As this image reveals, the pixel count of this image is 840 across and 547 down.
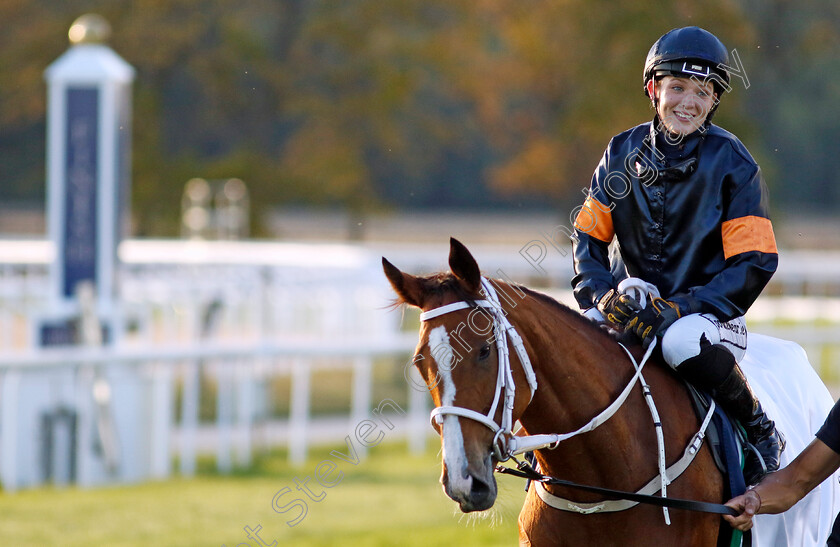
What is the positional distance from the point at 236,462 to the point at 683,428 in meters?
6.24

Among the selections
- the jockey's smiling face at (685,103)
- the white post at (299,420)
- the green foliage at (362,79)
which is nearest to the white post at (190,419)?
the white post at (299,420)

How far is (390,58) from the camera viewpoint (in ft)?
69.1

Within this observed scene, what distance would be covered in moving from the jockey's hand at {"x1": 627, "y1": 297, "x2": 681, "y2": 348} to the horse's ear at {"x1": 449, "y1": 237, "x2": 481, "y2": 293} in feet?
2.22

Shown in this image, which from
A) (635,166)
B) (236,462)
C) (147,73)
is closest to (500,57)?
(147,73)

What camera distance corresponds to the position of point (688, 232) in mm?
3516

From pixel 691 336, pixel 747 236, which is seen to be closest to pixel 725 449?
pixel 691 336

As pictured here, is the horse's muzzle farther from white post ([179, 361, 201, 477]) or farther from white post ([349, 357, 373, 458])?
white post ([349, 357, 373, 458])

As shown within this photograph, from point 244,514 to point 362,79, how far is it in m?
14.7

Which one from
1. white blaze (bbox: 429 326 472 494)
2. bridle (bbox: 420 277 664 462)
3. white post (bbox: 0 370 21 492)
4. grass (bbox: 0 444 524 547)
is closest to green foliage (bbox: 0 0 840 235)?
grass (bbox: 0 444 524 547)

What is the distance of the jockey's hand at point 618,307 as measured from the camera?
3443 mm

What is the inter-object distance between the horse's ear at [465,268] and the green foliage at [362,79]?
15.1 meters

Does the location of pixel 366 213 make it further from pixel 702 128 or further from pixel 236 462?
pixel 702 128

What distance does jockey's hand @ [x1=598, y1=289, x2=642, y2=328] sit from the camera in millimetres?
3443

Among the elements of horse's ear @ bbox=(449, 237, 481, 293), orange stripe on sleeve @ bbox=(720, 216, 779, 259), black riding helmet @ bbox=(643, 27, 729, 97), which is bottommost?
horse's ear @ bbox=(449, 237, 481, 293)
